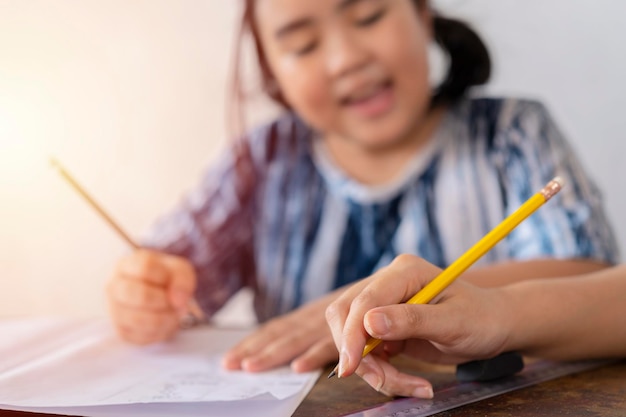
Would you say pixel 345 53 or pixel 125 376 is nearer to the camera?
pixel 125 376

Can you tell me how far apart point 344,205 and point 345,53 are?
0.79ft

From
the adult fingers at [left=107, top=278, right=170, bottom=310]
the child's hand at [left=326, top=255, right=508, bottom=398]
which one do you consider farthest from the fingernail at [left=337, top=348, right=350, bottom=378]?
the adult fingers at [left=107, top=278, right=170, bottom=310]

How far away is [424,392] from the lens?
0.48 metres

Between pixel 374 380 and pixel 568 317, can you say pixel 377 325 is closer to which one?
pixel 374 380

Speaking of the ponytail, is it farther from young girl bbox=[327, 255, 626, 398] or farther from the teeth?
young girl bbox=[327, 255, 626, 398]

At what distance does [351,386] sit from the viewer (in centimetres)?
53

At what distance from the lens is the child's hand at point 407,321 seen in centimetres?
42

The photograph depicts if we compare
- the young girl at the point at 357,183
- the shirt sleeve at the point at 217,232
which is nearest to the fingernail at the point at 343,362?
the young girl at the point at 357,183

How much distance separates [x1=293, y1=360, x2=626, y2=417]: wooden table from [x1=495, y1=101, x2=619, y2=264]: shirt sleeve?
27cm

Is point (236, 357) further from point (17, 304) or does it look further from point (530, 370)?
point (17, 304)

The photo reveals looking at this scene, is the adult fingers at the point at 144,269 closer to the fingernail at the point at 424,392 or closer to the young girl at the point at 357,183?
the young girl at the point at 357,183

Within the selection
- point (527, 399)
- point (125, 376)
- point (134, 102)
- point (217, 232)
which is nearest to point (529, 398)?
point (527, 399)

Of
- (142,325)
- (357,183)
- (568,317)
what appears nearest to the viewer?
(568,317)

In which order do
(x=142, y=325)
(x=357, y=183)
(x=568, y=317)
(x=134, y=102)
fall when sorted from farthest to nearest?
(x=134, y=102) → (x=357, y=183) → (x=142, y=325) → (x=568, y=317)
